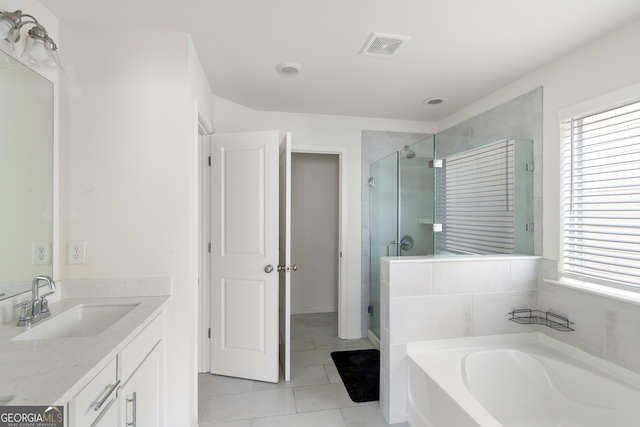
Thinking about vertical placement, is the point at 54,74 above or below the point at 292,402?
above

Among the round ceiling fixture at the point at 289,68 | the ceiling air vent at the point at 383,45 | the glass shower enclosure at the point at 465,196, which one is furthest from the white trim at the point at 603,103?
the round ceiling fixture at the point at 289,68

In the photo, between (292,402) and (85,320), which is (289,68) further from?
(292,402)

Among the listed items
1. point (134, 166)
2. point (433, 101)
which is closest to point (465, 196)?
point (433, 101)

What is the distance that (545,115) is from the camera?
2059 mm

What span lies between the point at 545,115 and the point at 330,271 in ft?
9.80

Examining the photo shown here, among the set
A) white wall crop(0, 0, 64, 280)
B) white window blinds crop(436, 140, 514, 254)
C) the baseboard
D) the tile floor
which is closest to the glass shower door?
the baseboard

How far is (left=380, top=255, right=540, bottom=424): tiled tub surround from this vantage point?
1.88 m

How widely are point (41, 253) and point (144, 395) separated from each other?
0.89 metres

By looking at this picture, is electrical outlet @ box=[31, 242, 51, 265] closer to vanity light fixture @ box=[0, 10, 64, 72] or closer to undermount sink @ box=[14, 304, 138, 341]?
undermount sink @ box=[14, 304, 138, 341]

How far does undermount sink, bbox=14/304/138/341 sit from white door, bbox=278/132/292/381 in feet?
3.50

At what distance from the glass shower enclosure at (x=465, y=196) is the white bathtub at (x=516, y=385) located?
2.22ft

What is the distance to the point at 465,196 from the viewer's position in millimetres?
2463

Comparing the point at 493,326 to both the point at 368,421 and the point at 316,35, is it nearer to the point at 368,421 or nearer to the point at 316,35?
the point at 368,421

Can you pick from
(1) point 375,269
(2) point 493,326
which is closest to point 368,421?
(2) point 493,326
